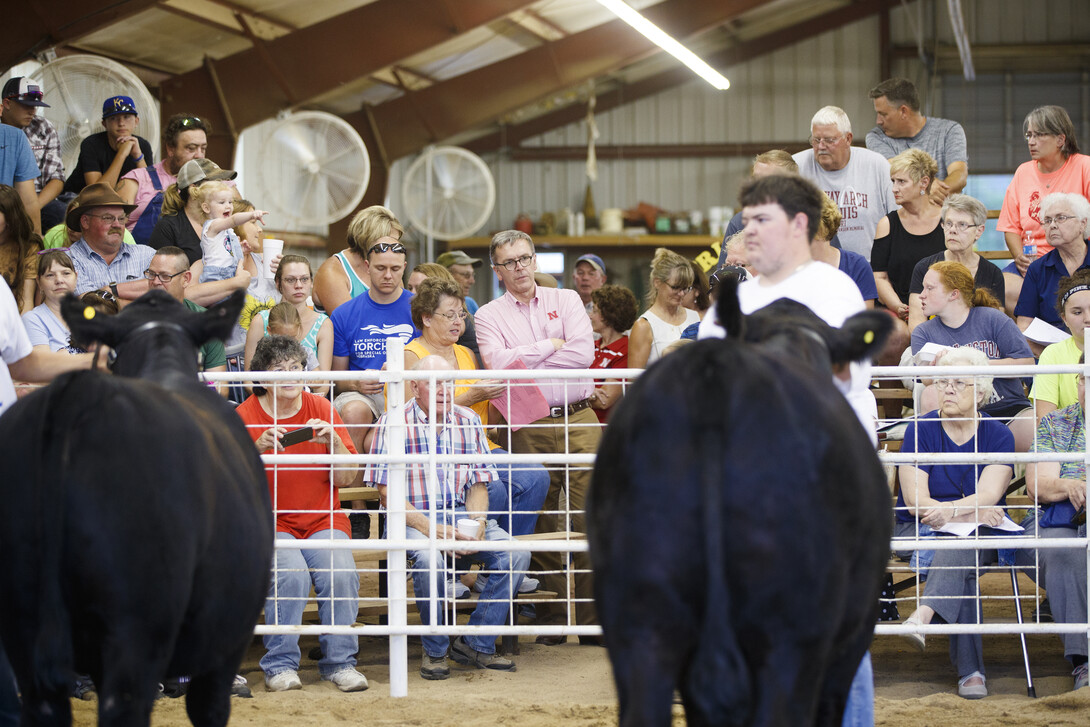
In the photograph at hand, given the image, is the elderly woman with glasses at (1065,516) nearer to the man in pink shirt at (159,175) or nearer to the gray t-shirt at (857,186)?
the gray t-shirt at (857,186)

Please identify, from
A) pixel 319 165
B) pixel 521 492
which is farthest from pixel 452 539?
pixel 319 165

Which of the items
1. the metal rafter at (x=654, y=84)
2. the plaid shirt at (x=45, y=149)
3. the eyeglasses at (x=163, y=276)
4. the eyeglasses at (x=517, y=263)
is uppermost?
the metal rafter at (x=654, y=84)

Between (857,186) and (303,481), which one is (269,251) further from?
(857,186)

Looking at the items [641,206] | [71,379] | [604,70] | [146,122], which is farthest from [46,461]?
[641,206]

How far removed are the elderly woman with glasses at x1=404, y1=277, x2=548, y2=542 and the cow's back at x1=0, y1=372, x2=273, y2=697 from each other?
304 cm

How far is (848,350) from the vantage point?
9.07ft

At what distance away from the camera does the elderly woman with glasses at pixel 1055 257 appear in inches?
248

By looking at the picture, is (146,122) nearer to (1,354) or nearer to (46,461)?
(1,354)

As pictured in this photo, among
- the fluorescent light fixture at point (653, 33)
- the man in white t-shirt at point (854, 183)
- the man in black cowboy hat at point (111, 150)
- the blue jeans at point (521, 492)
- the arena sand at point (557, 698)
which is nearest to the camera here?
the arena sand at point (557, 698)

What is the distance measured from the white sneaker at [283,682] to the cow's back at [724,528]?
3274mm

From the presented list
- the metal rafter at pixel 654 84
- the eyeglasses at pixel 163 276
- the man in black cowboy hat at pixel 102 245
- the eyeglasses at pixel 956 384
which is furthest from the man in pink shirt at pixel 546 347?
the metal rafter at pixel 654 84

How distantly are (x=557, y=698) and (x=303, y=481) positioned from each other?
5.33ft

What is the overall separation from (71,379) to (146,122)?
635 cm

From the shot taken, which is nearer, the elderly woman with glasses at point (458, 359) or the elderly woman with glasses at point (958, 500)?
the elderly woman with glasses at point (958, 500)
